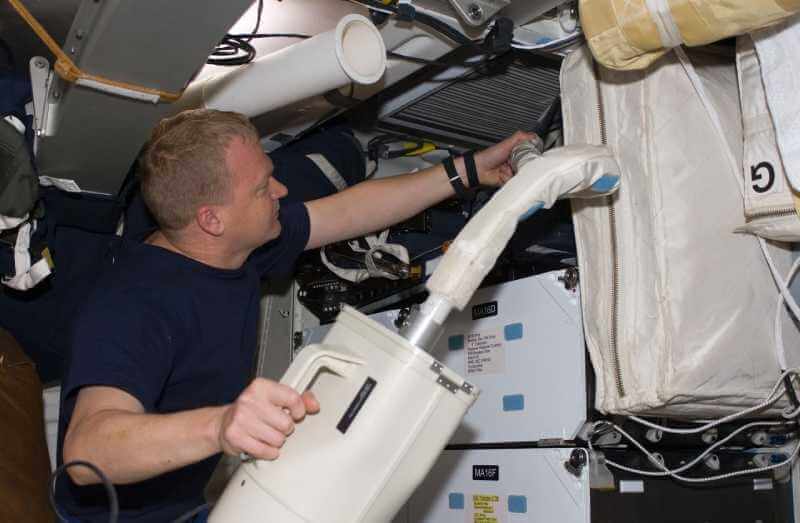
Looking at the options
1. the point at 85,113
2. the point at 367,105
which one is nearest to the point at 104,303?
the point at 85,113

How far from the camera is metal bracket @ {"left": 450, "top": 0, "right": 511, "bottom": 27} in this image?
181 centimetres

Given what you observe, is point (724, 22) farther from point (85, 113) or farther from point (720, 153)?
point (85, 113)

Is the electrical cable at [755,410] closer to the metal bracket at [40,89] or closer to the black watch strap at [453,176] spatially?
the black watch strap at [453,176]

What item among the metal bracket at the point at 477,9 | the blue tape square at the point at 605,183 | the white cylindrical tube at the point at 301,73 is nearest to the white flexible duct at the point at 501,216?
the blue tape square at the point at 605,183

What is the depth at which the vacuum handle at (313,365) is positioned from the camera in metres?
1.36

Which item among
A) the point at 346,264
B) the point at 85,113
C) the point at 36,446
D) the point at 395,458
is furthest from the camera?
the point at 346,264

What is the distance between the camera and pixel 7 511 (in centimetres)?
215

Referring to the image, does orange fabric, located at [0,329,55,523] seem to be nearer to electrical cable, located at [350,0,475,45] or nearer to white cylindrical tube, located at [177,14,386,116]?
white cylindrical tube, located at [177,14,386,116]

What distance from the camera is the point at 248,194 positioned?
1.92 metres

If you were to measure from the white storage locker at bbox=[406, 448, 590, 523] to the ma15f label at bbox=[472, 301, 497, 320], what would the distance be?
1.24 feet

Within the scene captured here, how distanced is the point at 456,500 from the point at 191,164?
121cm

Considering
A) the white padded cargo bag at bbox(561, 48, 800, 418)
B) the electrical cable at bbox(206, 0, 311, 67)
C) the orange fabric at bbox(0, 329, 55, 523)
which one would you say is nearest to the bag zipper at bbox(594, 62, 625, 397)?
the white padded cargo bag at bbox(561, 48, 800, 418)

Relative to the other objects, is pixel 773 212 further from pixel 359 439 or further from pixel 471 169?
pixel 359 439

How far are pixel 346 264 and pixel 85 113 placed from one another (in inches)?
40.3
